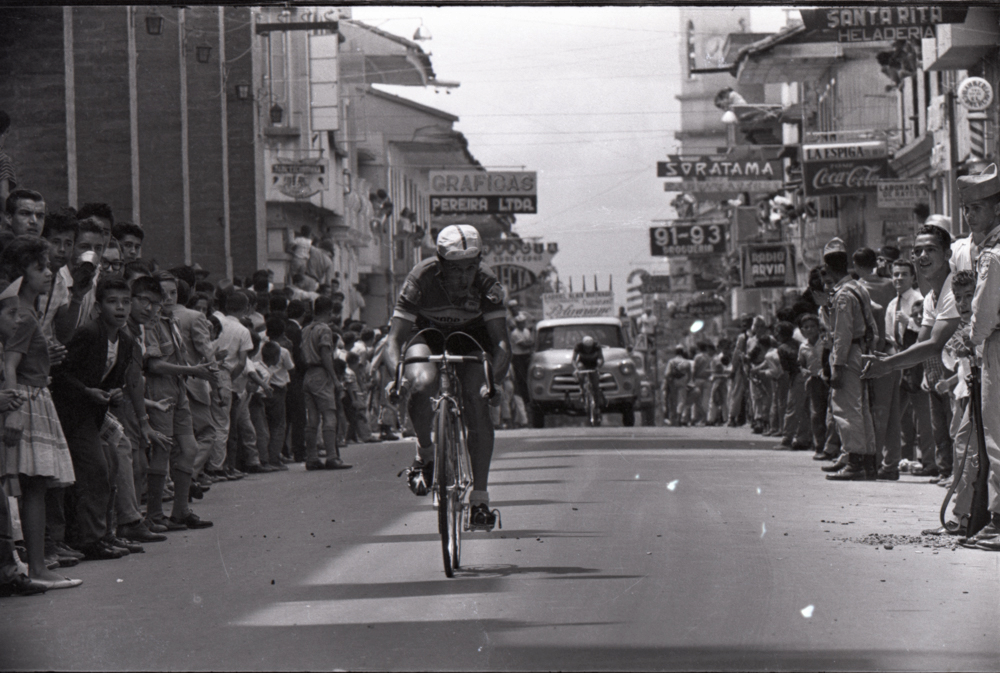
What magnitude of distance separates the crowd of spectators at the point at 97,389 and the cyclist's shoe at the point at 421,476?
181 cm

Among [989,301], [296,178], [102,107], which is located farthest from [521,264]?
[989,301]

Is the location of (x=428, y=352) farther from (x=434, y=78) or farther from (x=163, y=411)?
(x=434, y=78)

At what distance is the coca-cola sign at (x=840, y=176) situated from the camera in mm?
41594

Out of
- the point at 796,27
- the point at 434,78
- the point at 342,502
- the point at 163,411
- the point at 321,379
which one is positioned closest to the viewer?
the point at 163,411

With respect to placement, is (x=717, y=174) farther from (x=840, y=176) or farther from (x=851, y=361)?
(x=851, y=361)

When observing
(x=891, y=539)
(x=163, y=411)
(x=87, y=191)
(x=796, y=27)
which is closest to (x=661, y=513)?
(x=891, y=539)

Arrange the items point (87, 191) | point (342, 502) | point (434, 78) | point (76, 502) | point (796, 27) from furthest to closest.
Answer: point (434, 78) < point (796, 27) < point (87, 191) < point (342, 502) < point (76, 502)

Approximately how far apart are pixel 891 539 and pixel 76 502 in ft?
16.0

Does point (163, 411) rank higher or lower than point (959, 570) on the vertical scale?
higher

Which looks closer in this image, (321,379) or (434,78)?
(321,379)

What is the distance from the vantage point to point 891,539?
11.2 meters

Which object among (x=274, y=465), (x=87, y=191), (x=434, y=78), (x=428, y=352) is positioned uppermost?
(x=434, y=78)

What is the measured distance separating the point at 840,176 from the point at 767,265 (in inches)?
129

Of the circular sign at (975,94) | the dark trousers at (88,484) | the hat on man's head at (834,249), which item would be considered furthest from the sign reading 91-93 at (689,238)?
the dark trousers at (88,484)
